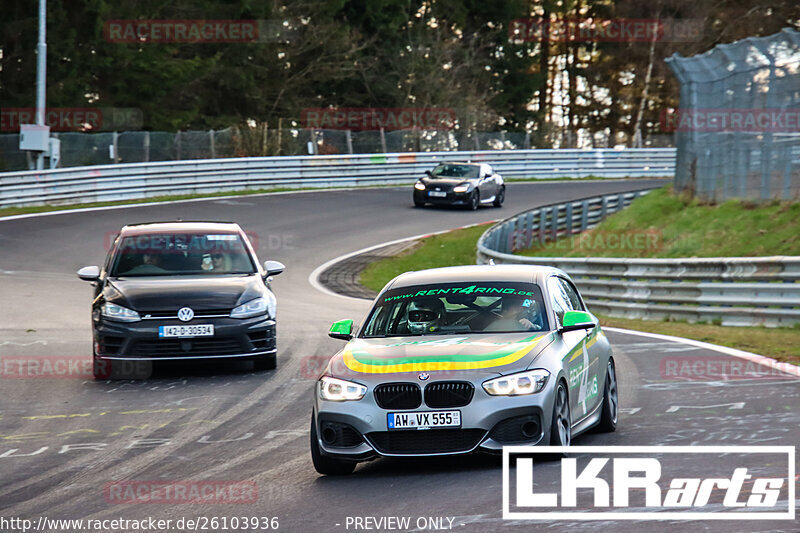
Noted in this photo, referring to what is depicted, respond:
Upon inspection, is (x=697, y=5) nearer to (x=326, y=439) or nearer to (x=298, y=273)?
(x=298, y=273)

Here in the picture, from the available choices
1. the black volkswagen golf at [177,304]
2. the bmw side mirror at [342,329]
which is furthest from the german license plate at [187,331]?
the bmw side mirror at [342,329]

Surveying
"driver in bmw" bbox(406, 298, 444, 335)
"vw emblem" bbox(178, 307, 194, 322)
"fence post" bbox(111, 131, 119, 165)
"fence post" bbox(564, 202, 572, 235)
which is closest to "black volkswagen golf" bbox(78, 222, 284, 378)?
"vw emblem" bbox(178, 307, 194, 322)

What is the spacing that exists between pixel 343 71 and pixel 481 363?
175 feet

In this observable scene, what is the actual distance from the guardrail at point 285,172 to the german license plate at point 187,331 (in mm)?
21933

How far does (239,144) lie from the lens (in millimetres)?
43125

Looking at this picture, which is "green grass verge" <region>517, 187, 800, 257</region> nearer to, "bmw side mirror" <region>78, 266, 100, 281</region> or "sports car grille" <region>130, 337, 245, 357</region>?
"sports car grille" <region>130, 337, 245, 357</region>

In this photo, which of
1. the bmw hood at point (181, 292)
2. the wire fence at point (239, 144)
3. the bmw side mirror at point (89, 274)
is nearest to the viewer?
the bmw hood at point (181, 292)

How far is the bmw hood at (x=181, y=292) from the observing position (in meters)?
12.9

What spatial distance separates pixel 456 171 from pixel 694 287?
21.6 m

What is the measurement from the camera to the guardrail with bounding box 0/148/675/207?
114ft

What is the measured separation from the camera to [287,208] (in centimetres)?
3647

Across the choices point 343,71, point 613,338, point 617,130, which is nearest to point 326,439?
point 613,338

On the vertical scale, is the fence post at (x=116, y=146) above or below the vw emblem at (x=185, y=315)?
above

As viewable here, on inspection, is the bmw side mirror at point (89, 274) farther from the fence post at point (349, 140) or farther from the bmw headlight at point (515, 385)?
the fence post at point (349, 140)
